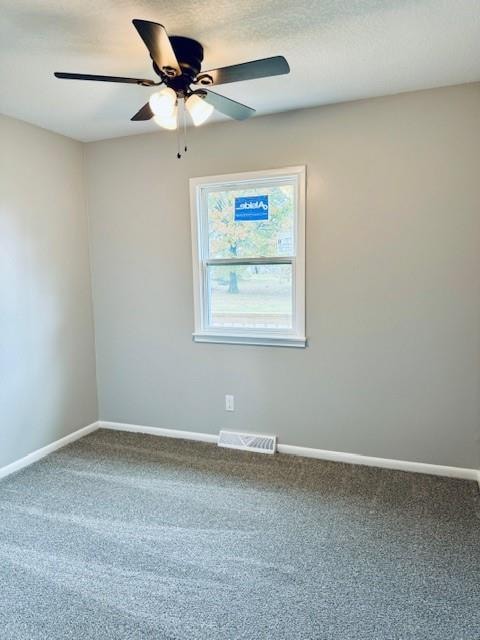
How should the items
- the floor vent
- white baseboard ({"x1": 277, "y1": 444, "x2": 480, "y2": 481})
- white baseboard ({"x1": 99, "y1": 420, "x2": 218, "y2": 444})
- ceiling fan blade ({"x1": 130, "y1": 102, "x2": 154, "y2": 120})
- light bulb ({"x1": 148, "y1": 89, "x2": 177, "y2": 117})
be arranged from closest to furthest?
light bulb ({"x1": 148, "y1": 89, "x2": 177, "y2": 117}) → ceiling fan blade ({"x1": 130, "y1": 102, "x2": 154, "y2": 120}) → white baseboard ({"x1": 277, "y1": 444, "x2": 480, "y2": 481}) → the floor vent → white baseboard ({"x1": 99, "y1": 420, "x2": 218, "y2": 444})

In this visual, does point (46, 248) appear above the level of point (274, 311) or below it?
above

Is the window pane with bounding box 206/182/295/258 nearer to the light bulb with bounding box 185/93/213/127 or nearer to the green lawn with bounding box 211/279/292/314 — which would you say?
the green lawn with bounding box 211/279/292/314

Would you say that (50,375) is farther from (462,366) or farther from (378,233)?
(462,366)

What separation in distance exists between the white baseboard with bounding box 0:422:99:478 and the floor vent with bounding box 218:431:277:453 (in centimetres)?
123

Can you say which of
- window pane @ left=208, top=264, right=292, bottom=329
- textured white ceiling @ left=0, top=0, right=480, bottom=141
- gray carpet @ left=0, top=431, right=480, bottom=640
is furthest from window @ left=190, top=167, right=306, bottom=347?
gray carpet @ left=0, top=431, right=480, bottom=640

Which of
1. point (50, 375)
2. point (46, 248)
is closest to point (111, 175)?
point (46, 248)

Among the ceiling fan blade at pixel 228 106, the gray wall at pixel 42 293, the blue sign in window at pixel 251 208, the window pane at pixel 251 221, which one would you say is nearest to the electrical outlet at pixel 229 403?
the window pane at pixel 251 221

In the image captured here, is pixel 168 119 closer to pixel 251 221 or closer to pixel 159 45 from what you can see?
pixel 159 45

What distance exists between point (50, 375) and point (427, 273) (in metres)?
2.91

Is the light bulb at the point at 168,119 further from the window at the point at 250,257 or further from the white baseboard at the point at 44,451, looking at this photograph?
the white baseboard at the point at 44,451

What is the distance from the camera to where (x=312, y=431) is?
3027mm

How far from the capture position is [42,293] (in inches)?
123

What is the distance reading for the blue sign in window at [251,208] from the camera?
301 centimetres

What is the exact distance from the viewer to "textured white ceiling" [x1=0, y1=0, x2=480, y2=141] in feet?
5.48
